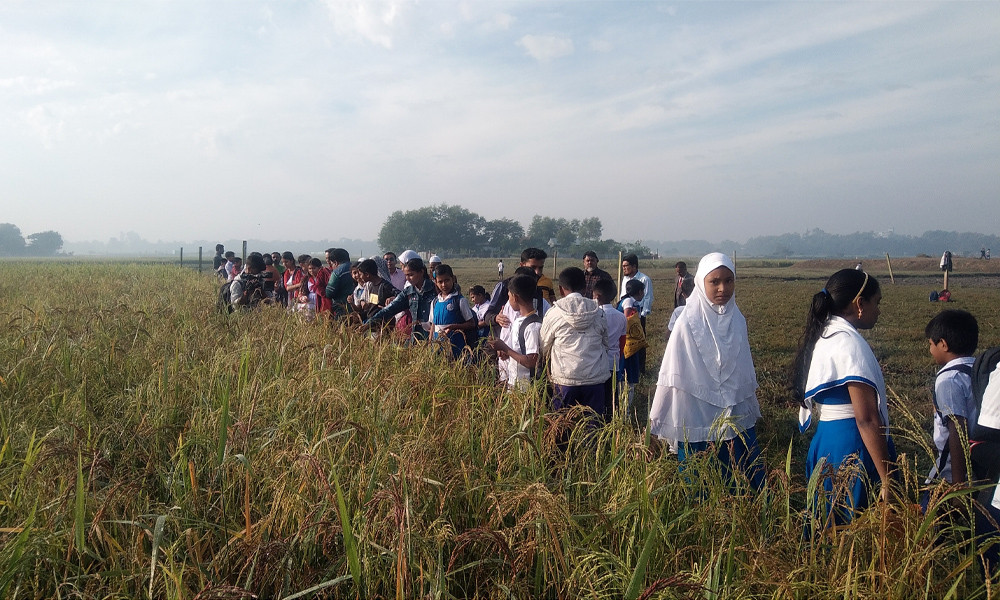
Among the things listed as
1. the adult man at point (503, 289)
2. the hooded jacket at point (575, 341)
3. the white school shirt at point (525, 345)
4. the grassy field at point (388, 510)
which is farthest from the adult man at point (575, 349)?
the adult man at point (503, 289)

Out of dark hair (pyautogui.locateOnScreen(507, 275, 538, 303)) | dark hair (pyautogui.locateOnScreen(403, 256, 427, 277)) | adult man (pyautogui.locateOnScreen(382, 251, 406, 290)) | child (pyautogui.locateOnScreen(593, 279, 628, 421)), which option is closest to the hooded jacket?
child (pyautogui.locateOnScreen(593, 279, 628, 421))

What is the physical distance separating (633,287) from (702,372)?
162 inches

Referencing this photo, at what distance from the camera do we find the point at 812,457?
8.45 feet

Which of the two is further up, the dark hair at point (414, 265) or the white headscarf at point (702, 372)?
the dark hair at point (414, 265)

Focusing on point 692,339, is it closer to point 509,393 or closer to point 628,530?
point 509,393

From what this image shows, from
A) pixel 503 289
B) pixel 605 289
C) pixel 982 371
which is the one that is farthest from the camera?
pixel 503 289

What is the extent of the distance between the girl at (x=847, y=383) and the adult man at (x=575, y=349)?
121 centimetres

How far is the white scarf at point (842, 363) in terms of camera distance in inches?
90.4

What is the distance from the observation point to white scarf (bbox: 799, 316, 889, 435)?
2295 mm

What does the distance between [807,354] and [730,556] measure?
133cm

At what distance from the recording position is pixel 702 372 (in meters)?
2.85

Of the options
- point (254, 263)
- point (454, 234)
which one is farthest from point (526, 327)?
point (454, 234)

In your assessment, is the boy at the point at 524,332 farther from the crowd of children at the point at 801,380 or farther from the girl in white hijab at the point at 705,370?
the girl in white hijab at the point at 705,370

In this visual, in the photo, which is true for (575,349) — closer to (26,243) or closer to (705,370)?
(705,370)
